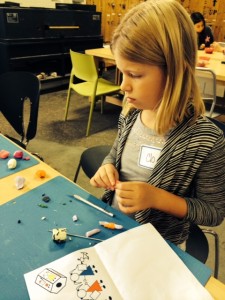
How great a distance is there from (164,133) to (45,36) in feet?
11.3

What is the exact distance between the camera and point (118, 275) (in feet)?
1.80

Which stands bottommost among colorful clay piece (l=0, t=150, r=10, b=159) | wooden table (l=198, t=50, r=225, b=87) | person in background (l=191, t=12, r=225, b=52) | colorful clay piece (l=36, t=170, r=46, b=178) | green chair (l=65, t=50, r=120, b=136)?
green chair (l=65, t=50, r=120, b=136)

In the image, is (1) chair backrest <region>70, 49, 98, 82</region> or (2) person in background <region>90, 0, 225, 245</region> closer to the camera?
(2) person in background <region>90, 0, 225, 245</region>

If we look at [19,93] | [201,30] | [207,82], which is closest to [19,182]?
[19,93]

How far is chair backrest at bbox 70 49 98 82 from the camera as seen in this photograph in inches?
100

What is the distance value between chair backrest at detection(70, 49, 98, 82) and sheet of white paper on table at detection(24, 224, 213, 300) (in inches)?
86.8

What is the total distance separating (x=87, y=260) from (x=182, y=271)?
0.66 ft

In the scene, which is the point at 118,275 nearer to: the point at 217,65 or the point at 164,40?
the point at 164,40

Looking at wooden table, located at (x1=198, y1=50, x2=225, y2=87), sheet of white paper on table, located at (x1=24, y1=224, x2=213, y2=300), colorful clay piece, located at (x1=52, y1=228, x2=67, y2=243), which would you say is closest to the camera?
sheet of white paper on table, located at (x1=24, y1=224, x2=213, y2=300)

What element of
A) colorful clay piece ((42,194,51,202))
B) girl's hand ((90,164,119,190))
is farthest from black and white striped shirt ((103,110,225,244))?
colorful clay piece ((42,194,51,202))

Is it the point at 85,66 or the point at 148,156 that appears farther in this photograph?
the point at 85,66

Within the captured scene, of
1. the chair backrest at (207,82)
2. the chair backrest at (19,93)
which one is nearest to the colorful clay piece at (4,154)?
the chair backrest at (19,93)

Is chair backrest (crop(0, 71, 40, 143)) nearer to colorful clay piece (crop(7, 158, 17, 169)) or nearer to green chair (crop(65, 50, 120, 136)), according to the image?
colorful clay piece (crop(7, 158, 17, 169))

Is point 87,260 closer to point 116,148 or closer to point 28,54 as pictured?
point 116,148
